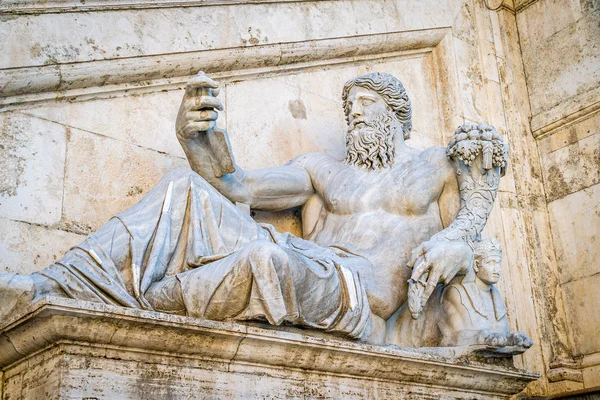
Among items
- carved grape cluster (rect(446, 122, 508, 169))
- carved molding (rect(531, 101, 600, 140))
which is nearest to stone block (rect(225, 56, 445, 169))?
carved molding (rect(531, 101, 600, 140))

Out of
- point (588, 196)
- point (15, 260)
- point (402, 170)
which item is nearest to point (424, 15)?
point (588, 196)

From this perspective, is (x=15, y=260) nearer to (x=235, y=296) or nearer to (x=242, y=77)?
(x=235, y=296)

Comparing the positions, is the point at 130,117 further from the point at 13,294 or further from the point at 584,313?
the point at 584,313

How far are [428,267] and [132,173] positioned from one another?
1731 mm

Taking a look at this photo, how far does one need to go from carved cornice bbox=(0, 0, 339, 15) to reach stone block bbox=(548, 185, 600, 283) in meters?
2.85

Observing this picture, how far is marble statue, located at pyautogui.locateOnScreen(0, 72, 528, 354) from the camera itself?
3.97m

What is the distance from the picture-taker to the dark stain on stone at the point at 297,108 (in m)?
6.20

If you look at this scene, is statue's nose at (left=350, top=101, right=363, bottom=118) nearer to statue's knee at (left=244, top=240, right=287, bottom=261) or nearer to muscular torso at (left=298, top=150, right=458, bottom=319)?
muscular torso at (left=298, top=150, right=458, bottom=319)

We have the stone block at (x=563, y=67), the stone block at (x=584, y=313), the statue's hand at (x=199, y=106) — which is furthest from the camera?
the stone block at (x=563, y=67)

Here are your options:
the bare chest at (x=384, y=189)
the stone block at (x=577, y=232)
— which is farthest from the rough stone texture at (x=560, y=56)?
the bare chest at (x=384, y=189)

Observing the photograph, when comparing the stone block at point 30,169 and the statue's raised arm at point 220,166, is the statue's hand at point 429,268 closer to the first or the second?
the statue's raised arm at point 220,166

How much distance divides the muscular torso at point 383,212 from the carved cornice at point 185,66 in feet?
3.02

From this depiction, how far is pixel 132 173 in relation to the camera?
208 inches

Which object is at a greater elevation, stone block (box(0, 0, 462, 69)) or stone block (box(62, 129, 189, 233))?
stone block (box(0, 0, 462, 69))
